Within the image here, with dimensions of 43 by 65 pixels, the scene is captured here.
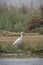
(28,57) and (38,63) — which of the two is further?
(28,57)

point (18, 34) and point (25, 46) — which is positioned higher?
point (18, 34)

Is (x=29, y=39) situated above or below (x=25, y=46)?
above

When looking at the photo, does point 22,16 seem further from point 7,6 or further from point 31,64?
point 31,64

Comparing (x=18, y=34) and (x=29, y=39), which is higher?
(x=18, y=34)

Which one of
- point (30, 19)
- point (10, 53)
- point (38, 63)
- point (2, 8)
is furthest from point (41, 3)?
point (38, 63)

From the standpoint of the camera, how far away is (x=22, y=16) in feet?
24.9

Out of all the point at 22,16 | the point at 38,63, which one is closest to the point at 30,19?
the point at 22,16

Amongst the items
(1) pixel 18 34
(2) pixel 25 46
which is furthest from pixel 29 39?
(1) pixel 18 34

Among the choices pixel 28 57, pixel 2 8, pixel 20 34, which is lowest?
pixel 28 57

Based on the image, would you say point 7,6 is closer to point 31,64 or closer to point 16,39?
point 16,39

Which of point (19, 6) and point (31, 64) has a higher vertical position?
point (19, 6)

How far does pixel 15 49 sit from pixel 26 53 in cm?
29

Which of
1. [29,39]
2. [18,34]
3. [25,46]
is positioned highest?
[18,34]

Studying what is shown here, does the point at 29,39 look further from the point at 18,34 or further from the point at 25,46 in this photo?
the point at 18,34
